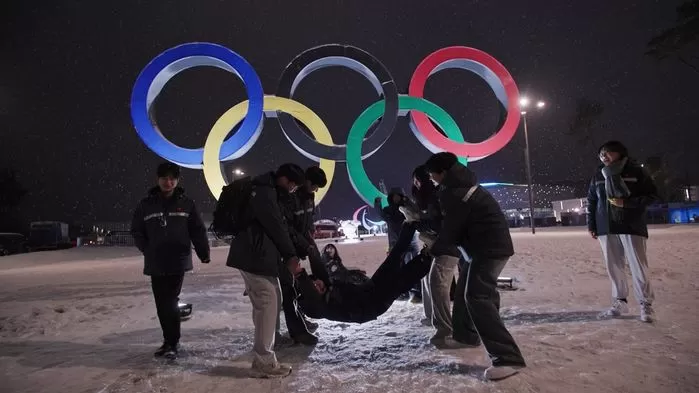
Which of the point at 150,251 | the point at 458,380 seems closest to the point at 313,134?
the point at 150,251

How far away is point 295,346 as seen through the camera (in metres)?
3.76

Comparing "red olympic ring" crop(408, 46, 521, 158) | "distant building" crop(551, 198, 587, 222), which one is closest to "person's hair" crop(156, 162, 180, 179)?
"red olympic ring" crop(408, 46, 521, 158)

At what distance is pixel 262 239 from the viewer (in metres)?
3.02

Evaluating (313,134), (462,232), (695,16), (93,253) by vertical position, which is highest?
(695,16)

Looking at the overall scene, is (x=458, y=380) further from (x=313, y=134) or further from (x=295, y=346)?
(x=313, y=134)

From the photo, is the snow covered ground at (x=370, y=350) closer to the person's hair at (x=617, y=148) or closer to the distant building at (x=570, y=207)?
the person's hair at (x=617, y=148)

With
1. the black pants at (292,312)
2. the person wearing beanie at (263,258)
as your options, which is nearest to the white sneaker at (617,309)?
the black pants at (292,312)

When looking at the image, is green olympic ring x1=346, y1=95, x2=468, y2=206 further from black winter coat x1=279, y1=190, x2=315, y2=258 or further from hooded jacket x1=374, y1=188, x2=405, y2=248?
black winter coat x1=279, y1=190, x2=315, y2=258

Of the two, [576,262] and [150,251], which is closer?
[150,251]

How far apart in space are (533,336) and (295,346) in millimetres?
2114

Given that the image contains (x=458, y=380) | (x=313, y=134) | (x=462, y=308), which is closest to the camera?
(x=458, y=380)

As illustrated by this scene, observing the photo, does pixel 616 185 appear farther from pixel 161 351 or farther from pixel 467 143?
pixel 467 143

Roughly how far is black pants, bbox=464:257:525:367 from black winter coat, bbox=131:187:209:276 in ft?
7.78

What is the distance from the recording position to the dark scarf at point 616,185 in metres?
4.05
